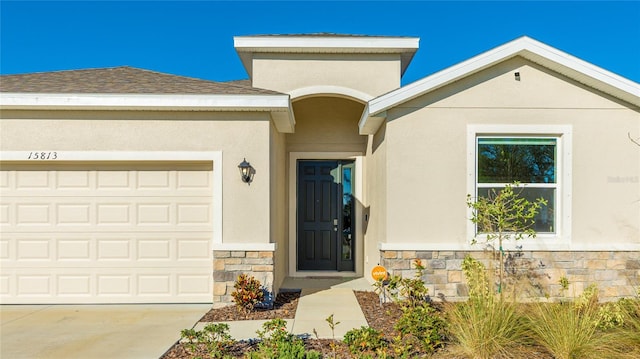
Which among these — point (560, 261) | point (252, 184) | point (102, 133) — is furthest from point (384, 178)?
point (102, 133)

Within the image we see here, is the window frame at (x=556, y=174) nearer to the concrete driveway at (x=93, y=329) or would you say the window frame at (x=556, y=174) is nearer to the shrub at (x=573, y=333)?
the shrub at (x=573, y=333)

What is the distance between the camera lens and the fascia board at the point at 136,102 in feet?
19.3

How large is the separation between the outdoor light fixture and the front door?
268 centimetres

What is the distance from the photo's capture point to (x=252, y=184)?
613 centimetres

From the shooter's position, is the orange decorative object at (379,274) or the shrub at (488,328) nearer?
the shrub at (488,328)

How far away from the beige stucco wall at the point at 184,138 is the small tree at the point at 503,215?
3.23m

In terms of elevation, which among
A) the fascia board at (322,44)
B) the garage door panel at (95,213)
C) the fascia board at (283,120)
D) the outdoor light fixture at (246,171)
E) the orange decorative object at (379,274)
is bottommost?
the orange decorative object at (379,274)

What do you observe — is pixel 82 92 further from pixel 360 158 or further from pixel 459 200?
pixel 459 200

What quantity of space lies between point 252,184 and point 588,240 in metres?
5.26

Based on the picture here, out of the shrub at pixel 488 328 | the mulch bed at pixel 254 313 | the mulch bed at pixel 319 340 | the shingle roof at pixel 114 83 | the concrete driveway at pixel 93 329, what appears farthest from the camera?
the shingle roof at pixel 114 83

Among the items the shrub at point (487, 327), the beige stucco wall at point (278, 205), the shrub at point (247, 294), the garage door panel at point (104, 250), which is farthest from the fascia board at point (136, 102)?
the shrub at point (487, 327)

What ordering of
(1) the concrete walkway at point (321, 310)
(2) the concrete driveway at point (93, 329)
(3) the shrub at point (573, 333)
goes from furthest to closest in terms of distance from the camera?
(1) the concrete walkway at point (321, 310)
(2) the concrete driveway at point (93, 329)
(3) the shrub at point (573, 333)

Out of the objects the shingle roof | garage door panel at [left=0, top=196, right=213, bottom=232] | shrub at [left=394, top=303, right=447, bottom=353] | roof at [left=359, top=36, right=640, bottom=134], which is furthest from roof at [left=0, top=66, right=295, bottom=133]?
shrub at [left=394, top=303, right=447, bottom=353]

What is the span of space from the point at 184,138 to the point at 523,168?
528 cm
